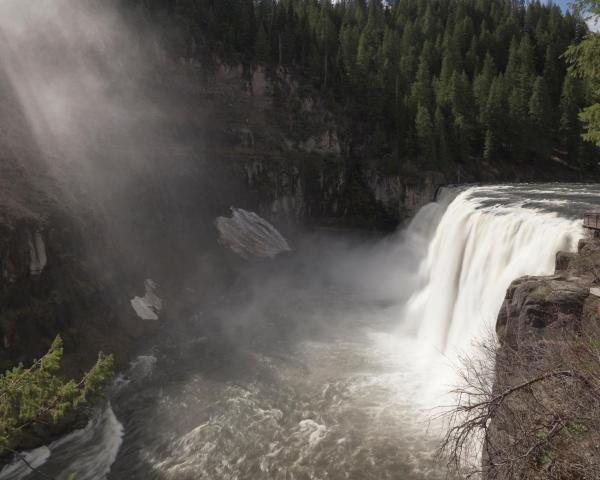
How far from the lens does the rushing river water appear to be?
14.4 metres

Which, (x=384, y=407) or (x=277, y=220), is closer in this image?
(x=384, y=407)

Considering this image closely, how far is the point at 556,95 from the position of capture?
68.5 m

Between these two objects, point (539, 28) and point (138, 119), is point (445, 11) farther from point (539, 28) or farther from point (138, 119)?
point (138, 119)

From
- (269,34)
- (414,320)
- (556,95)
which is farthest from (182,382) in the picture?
(556,95)

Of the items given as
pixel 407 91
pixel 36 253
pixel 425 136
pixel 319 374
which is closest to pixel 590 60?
pixel 319 374

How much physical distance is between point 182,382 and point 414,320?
1456cm

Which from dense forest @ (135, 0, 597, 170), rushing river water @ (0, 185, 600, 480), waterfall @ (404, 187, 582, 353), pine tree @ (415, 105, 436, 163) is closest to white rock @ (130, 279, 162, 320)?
rushing river water @ (0, 185, 600, 480)

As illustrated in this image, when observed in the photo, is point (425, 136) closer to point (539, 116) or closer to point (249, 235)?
point (539, 116)

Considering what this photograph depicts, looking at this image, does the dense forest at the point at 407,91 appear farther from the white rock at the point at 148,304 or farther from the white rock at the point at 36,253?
the white rock at the point at 36,253

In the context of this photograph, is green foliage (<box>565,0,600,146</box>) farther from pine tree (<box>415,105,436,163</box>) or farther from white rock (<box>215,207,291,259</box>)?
pine tree (<box>415,105,436,163</box>)

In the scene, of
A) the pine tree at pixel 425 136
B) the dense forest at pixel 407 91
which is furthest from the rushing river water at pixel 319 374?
the dense forest at pixel 407 91

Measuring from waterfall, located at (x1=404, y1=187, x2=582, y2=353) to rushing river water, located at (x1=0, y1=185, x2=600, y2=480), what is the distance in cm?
8

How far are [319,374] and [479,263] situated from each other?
33.1 feet

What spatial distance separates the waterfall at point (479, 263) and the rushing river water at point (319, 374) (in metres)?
0.08
